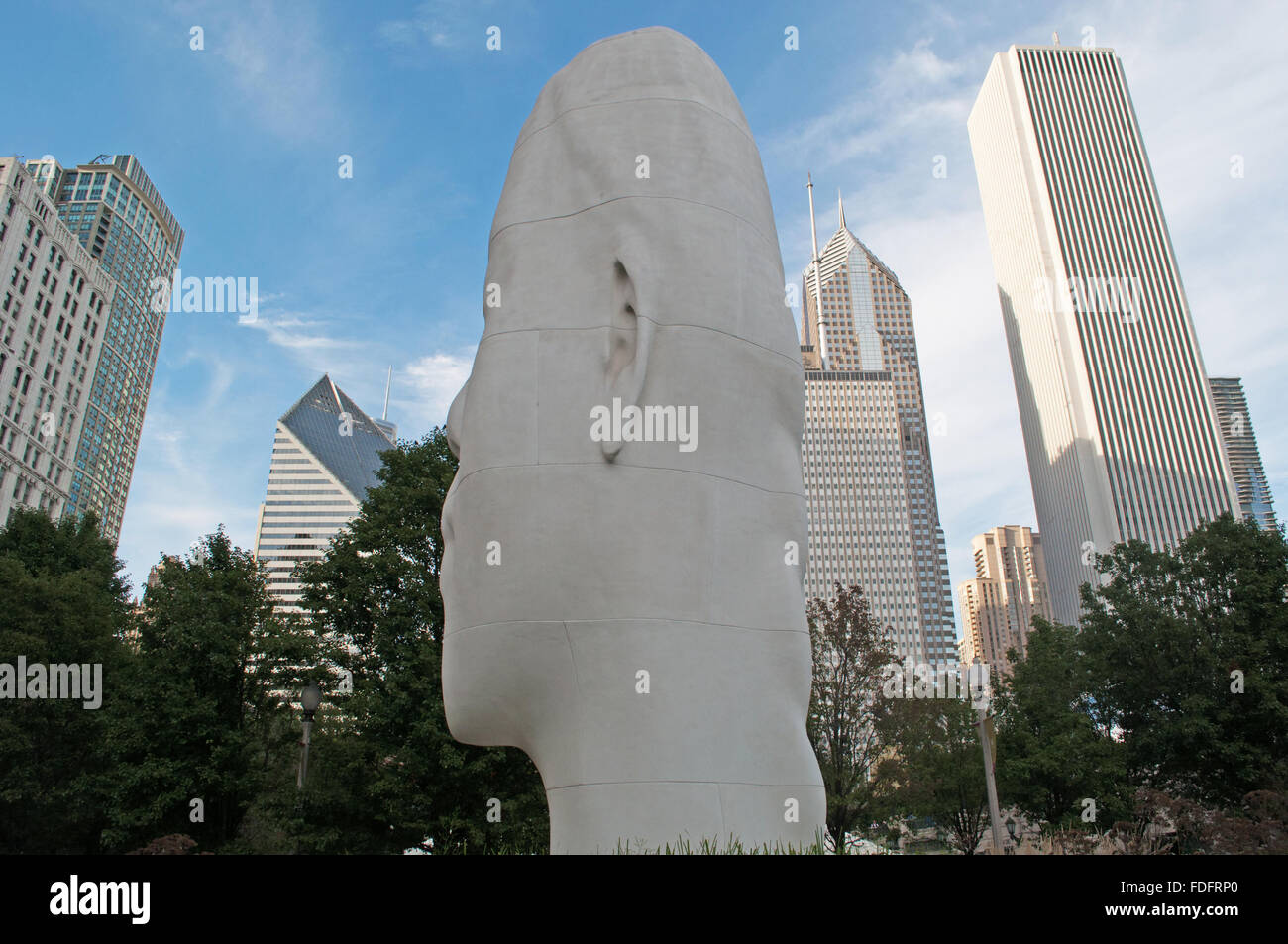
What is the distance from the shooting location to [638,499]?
8383 millimetres

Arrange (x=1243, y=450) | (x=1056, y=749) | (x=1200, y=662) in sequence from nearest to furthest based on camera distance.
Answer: (x=1056, y=749), (x=1200, y=662), (x=1243, y=450)

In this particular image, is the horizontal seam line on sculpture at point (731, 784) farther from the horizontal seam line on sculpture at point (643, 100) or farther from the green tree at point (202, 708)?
the green tree at point (202, 708)

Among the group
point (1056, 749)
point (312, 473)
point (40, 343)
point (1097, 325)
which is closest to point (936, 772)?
point (1056, 749)

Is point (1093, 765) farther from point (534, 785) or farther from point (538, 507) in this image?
point (538, 507)

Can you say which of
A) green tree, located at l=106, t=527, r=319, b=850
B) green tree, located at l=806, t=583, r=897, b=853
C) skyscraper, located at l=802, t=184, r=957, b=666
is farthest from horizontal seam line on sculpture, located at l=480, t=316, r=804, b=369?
skyscraper, located at l=802, t=184, r=957, b=666

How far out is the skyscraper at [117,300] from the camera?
105688 mm

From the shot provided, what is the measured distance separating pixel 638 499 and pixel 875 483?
445ft

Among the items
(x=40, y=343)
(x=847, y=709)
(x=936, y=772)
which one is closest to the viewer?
(x=847, y=709)

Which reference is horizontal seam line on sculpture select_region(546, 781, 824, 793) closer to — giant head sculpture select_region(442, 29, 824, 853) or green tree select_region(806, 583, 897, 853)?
giant head sculpture select_region(442, 29, 824, 853)

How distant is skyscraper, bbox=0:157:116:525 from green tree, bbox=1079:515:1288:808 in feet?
258

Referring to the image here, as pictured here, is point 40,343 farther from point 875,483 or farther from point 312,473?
point 875,483

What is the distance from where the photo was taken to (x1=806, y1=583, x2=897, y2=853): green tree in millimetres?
29594

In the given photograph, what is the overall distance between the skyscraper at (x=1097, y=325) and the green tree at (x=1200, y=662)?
72269 mm
